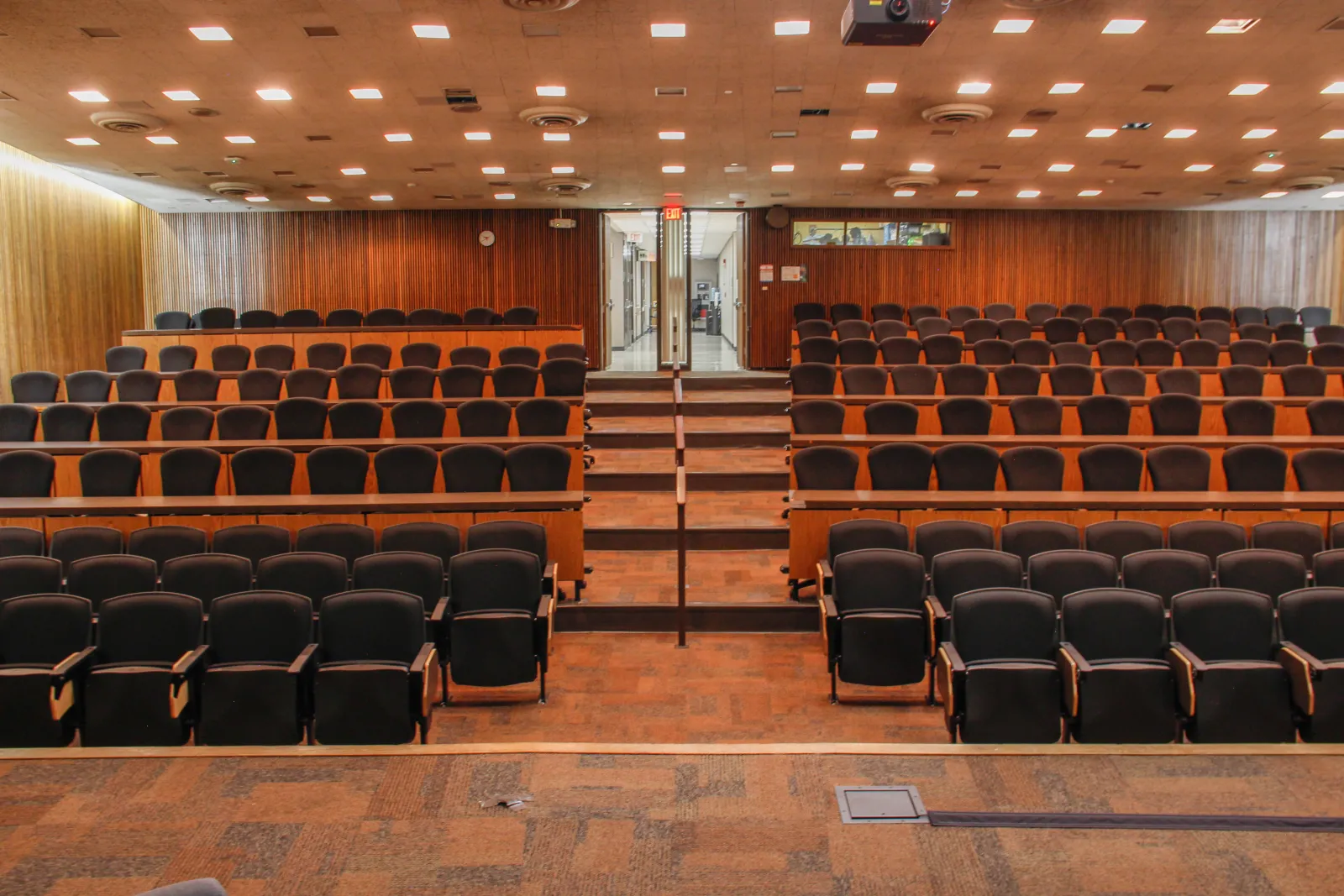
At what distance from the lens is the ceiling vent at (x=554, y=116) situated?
318 inches

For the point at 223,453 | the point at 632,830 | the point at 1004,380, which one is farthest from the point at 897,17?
the point at 223,453

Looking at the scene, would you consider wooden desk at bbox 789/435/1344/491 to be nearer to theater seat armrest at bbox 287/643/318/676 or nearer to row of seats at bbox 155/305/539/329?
theater seat armrest at bbox 287/643/318/676

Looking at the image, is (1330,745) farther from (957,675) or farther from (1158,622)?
(957,675)

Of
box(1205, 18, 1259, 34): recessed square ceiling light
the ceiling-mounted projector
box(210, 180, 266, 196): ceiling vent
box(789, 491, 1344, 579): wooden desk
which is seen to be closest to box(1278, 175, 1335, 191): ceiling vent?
box(1205, 18, 1259, 34): recessed square ceiling light

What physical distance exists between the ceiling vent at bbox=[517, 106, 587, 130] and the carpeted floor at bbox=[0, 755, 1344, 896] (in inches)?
239

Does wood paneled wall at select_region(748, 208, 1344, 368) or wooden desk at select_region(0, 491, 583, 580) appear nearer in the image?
wooden desk at select_region(0, 491, 583, 580)

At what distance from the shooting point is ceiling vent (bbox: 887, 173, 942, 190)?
36.8 ft

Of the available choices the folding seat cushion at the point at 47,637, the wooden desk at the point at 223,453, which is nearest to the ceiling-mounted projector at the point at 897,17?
the wooden desk at the point at 223,453

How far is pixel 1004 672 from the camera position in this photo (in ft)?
13.0

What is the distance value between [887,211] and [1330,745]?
1144 cm

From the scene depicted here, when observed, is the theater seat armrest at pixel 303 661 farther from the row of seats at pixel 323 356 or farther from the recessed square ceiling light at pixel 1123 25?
the recessed square ceiling light at pixel 1123 25

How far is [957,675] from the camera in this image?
398 cm

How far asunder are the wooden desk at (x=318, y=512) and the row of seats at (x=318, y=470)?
0.40 m

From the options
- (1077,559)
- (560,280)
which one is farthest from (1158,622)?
(560,280)
